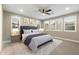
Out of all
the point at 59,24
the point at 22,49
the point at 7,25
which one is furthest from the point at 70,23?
the point at 7,25

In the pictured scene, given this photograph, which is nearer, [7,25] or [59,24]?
[7,25]

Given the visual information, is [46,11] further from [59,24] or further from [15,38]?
[15,38]

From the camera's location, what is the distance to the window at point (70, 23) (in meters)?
1.97

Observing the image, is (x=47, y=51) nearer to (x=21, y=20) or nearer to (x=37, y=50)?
(x=37, y=50)

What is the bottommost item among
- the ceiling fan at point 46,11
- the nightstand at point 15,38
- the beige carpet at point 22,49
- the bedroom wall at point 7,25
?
the beige carpet at point 22,49

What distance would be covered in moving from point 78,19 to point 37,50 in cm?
133

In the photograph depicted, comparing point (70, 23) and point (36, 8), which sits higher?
point (36, 8)

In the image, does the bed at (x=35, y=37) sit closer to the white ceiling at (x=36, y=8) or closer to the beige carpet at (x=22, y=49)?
the beige carpet at (x=22, y=49)

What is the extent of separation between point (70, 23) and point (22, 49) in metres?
1.46

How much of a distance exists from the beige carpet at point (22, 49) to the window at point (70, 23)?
415 mm

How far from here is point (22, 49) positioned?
2.01 metres

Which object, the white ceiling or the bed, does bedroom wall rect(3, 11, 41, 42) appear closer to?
the white ceiling

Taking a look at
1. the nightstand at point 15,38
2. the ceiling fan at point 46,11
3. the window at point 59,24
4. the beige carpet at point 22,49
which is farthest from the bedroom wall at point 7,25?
the window at point 59,24
